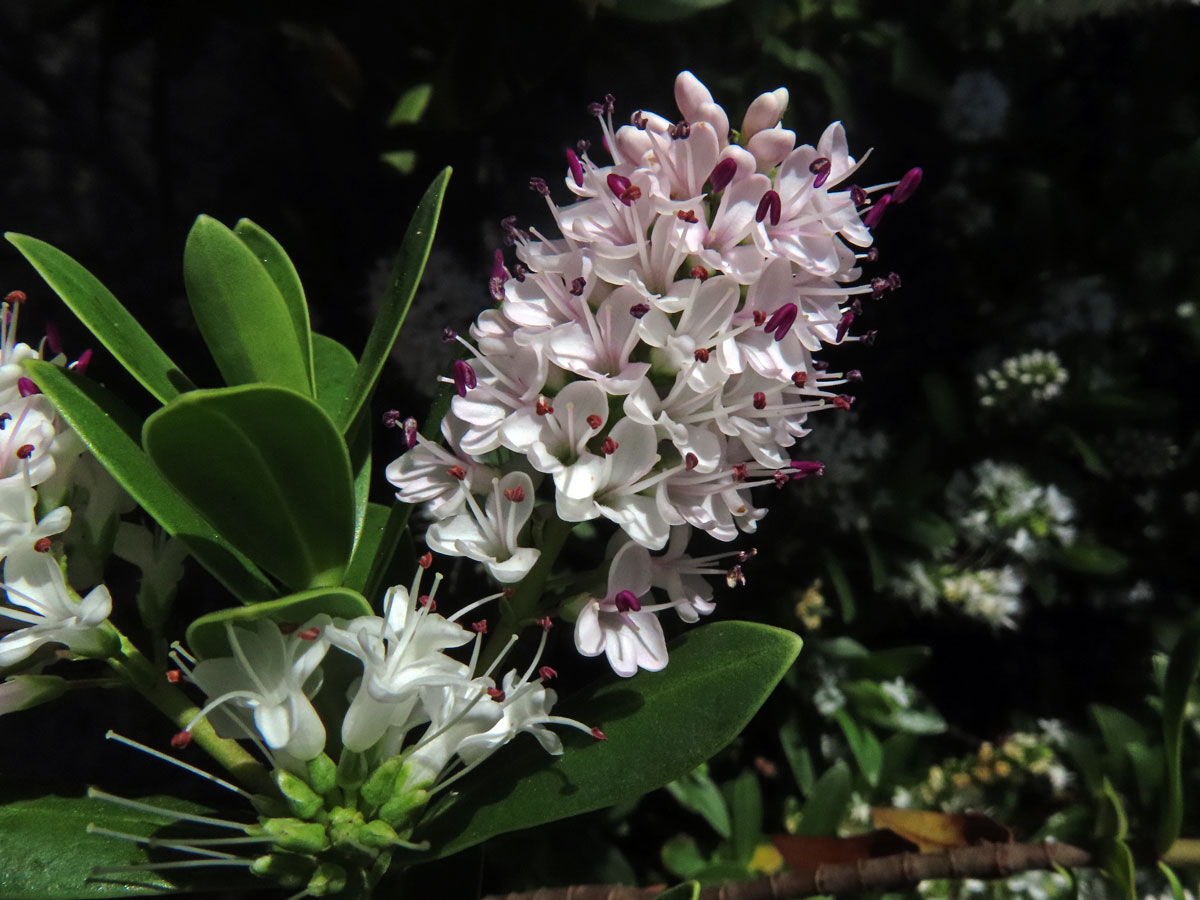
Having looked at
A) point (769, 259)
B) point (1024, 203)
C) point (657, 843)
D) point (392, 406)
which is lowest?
point (657, 843)

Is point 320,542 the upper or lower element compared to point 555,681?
upper

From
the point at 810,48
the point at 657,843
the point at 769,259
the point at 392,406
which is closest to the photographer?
the point at 769,259

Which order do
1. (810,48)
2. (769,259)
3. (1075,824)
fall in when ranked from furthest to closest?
(810,48)
(1075,824)
(769,259)

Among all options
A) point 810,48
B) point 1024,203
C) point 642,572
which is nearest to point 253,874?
point 642,572

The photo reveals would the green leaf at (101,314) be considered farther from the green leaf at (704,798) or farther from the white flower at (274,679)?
the green leaf at (704,798)

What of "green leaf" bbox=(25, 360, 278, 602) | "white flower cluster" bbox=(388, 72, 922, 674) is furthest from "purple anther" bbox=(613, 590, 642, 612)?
"green leaf" bbox=(25, 360, 278, 602)

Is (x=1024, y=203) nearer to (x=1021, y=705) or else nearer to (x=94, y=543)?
(x=1021, y=705)

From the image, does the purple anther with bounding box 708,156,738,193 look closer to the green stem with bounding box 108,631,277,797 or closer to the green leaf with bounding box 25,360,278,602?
the green leaf with bounding box 25,360,278,602
